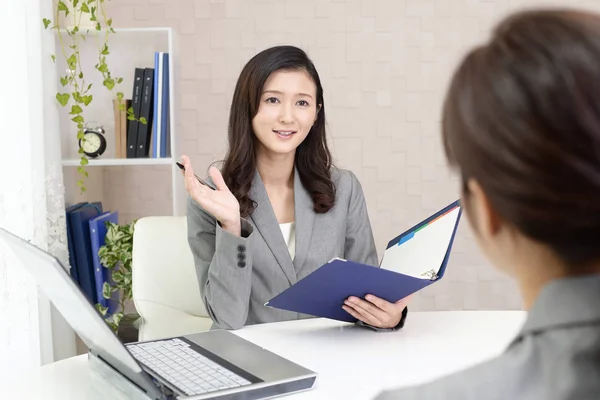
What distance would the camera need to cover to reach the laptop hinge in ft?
3.84

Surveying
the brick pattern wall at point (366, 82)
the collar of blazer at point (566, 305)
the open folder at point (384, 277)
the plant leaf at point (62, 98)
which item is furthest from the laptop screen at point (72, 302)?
the brick pattern wall at point (366, 82)

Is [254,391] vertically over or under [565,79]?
under

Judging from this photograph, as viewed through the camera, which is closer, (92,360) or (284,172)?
(92,360)

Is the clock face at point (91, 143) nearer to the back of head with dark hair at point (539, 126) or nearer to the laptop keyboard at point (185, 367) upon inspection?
the laptop keyboard at point (185, 367)

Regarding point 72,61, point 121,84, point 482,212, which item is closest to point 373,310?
point 482,212

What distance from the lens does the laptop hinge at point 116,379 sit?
3.84 feet

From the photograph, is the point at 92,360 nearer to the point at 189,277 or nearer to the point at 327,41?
the point at 189,277

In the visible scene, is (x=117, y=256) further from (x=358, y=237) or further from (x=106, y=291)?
(x=358, y=237)

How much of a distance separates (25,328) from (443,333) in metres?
1.28

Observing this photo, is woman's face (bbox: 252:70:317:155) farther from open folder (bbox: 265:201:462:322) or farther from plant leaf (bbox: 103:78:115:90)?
plant leaf (bbox: 103:78:115:90)

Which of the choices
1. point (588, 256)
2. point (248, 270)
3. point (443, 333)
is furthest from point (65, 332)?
point (588, 256)

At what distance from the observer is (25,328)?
2.22 meters

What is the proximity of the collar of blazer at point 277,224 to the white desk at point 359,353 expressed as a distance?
280 millimetres

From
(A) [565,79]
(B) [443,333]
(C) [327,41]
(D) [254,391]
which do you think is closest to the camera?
(A) [565,79]
